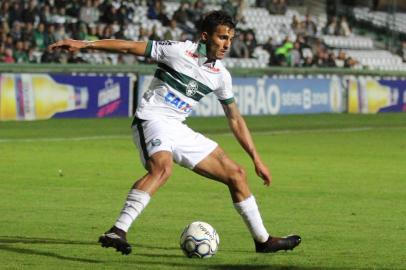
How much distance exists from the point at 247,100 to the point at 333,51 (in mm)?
10145

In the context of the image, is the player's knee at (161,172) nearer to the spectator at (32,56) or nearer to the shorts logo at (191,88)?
the shorts logo at (191,88)

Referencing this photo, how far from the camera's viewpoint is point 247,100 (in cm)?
3378

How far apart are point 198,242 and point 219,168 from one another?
2.08ft

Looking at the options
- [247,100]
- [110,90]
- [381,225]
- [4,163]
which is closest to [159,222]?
[381,225]

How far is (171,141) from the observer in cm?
918

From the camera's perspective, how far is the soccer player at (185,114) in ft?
30.0

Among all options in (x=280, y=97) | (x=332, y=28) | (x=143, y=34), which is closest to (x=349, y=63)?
→ (x=332, y=28)

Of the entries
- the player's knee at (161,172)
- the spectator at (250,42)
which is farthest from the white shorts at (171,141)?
the spectator at (250,42)

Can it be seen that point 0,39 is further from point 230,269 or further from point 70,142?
point 230,269

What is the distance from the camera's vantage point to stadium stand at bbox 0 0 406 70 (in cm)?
3234

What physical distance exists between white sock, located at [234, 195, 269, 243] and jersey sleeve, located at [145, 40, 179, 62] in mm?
1377

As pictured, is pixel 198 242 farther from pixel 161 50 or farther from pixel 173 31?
pixel 173 31

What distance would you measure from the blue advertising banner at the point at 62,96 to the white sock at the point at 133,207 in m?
19.3

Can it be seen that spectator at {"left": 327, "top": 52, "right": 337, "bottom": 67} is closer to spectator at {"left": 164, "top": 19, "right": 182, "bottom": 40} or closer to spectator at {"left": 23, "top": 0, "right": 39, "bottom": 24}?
spectator at {"left": 164, "top": 19, "right": 182, "bottom": 40}
